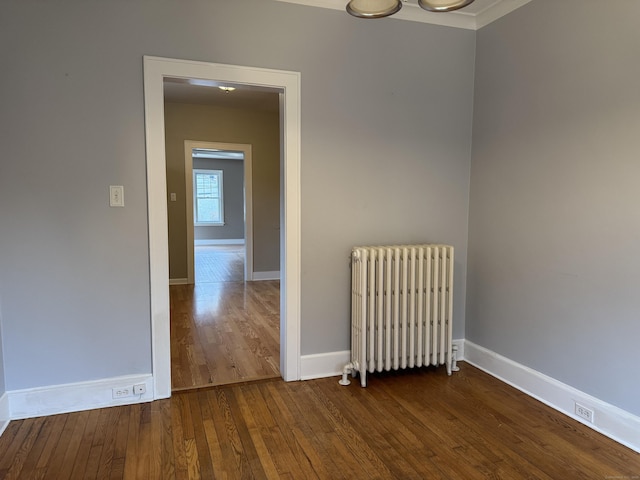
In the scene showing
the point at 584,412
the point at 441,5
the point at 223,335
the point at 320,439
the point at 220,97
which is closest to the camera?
the point at 441,5

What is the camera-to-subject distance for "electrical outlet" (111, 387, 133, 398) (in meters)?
2.58

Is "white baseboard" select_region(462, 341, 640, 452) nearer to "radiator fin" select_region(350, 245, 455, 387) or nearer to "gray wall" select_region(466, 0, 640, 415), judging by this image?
"gray wall" select_region(466, 0, 640, 415)

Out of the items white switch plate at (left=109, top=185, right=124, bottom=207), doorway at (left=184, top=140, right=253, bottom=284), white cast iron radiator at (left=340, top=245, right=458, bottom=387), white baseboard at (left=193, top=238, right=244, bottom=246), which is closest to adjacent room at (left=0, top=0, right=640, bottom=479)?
white switch plate at (left=109, top=185, right=124, bottom=207)

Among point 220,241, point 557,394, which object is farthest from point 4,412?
point 220,241

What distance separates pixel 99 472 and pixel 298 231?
5.59ft

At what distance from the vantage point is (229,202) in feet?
40.7

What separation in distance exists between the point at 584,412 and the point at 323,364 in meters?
1.60

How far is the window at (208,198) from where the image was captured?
1214 cm

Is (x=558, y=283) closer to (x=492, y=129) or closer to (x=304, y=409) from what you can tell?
(x=492, y=129)

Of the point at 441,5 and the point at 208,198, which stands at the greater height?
the point at 441,5

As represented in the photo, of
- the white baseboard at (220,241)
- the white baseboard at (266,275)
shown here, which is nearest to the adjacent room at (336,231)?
the white baseboard at (266,275)

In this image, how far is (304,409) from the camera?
8.39 ft

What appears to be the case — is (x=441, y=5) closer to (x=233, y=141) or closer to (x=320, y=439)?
(x=320, y=439)

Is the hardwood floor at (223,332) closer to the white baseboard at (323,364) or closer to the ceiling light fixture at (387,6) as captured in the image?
the white baseboard at (323,364)
